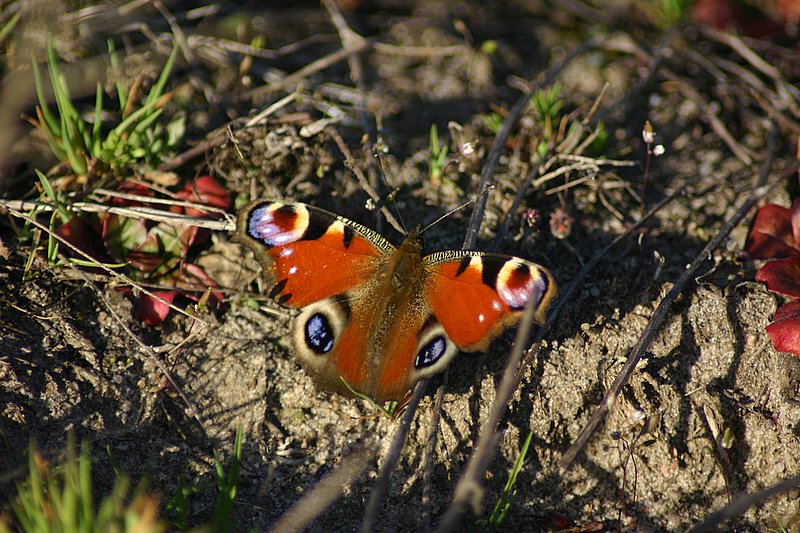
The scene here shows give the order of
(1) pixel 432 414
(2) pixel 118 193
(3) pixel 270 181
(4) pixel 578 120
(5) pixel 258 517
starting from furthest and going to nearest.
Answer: (4) pixel 578 120 → (3) pixel 270 181 → (2) pixel 118 193 → (1) pixel 432 414 → (5) pixel 258 517

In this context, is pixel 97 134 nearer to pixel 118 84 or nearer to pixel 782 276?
pixel 118 84

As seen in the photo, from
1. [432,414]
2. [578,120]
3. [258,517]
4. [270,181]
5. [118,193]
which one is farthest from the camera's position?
[578,120]

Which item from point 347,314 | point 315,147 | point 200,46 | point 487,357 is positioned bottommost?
point 487,357

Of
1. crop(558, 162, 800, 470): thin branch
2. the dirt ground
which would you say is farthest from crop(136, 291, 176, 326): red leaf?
crop(558, 162, 800, 470): thin branch

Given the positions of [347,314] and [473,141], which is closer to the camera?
[347,314]

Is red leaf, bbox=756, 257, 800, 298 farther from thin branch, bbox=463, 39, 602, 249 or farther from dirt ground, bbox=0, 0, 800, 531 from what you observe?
thin branch, bbox=463, 39, 602, 249

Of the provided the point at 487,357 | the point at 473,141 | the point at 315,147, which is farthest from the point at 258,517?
the point at 473,141

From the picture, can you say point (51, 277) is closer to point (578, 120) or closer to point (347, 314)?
point (347, 314)
